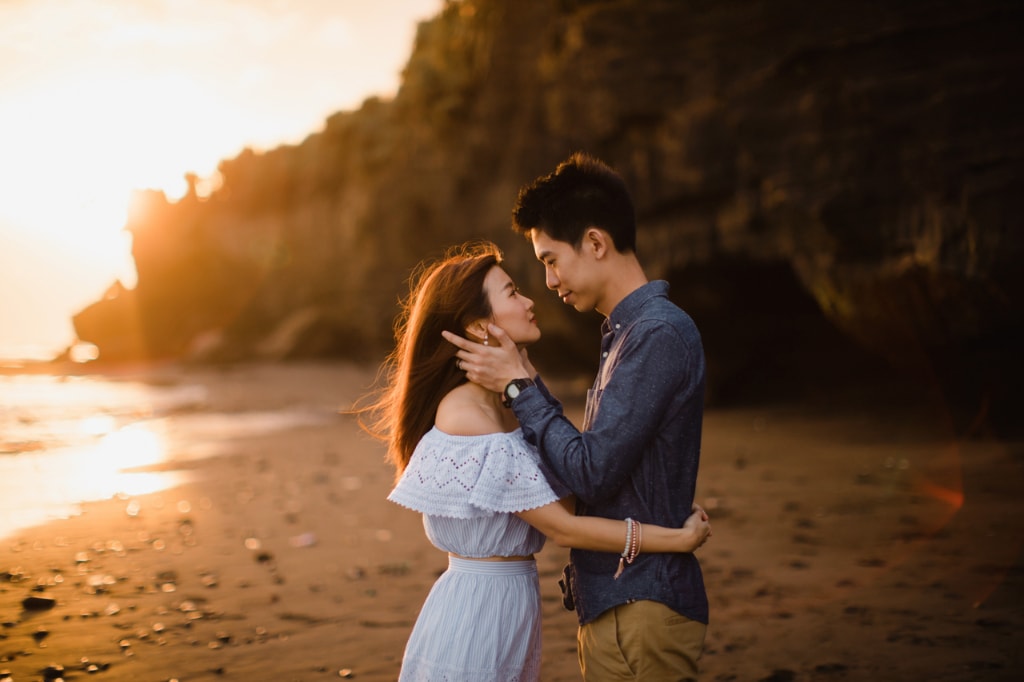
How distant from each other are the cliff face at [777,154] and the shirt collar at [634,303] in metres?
8.17

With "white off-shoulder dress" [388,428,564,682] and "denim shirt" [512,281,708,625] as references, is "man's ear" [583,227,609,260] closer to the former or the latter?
"denim shirt" [512,281,708,625]

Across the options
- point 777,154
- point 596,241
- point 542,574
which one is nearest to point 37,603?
point 542,574

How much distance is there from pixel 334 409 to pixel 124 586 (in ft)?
46.3

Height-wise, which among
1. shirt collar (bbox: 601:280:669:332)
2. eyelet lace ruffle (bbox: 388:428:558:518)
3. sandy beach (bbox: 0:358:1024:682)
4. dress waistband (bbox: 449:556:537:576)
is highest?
shirt collar (bbox: 601:280:669:332)

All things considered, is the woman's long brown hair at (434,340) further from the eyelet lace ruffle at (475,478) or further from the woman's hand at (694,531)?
the woman's hand at (694,531)

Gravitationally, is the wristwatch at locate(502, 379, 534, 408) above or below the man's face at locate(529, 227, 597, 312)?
below

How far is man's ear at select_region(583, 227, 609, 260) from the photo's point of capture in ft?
9.98

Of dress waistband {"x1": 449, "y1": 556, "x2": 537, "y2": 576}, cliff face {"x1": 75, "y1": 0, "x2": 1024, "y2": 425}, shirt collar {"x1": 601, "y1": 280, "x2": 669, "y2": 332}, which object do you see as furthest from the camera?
cliff face {"x1": 75, "y1": 0, "x2": 1024, "y2": 425}

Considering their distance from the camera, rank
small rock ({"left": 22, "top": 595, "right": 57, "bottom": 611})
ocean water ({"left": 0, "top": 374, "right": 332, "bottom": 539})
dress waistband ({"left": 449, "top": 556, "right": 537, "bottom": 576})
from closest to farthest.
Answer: dress waistband ({"left": 449, "top": 556, "right": 537, "bottom": 576}) → small rock ({"left": 22, "top": 595, "right": 57, "bottom": 611}) → ocean water ({"left": 0, "top": 374, "right": 332, "bottom": 539})

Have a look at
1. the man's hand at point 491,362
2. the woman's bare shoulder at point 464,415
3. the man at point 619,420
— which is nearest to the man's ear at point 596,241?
the man at point 619,420

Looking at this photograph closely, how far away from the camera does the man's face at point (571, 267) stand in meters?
3.07

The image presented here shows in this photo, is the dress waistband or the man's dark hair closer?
the man's dark hair

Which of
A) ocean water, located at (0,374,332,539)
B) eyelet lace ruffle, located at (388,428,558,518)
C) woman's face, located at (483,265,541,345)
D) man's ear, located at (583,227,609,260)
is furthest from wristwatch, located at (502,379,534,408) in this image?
ocean water, located at (0,374,332,539)

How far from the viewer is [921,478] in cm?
944
